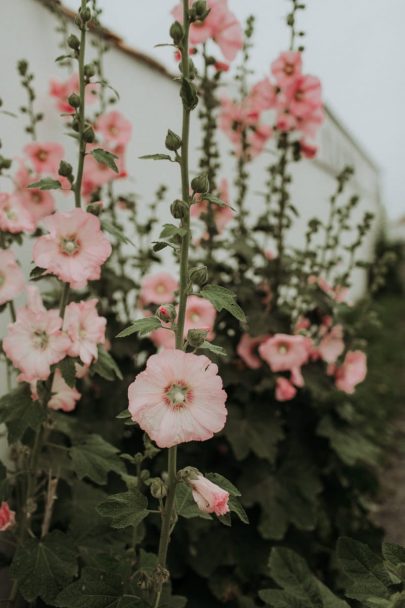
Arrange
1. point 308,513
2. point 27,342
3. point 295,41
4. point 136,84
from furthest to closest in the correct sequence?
point 136,84
point 295,41
point 308,513
point 27,342

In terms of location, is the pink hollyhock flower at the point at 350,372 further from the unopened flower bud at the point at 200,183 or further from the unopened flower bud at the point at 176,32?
the unopened flower bud at the point at 176,32

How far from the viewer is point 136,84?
8.77ft

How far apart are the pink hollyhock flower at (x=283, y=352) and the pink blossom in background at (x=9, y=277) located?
818mm

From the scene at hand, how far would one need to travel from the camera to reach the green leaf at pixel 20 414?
4.09 feet

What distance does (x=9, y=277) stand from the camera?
4.43 feet

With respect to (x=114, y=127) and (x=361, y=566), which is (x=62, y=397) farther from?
(x=114, y=127)

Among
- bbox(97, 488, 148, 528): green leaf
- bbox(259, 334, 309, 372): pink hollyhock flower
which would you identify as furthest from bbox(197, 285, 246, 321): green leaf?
bbox(259, 334, 309, 372): pink hollyhock flower

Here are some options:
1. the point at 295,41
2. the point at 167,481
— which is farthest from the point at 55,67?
the point at 167,481

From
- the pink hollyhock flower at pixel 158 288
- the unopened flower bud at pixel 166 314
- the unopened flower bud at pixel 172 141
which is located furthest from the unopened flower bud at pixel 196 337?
the pink hollyhock flower at pixel 158 288

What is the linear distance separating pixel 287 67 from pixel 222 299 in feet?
4.12

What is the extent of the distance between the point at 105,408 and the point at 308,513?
0.69 m

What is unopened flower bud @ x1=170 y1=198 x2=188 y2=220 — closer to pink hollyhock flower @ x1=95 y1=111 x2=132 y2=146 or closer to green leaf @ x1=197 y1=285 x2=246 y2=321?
green leaf @ x1=197 y1=285 x2=246 y2=321

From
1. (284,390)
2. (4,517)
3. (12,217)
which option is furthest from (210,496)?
(284,390)

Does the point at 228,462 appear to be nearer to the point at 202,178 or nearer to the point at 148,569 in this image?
the point at 148,569
